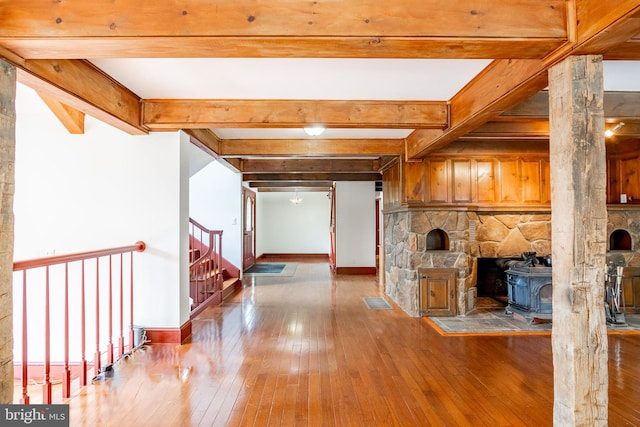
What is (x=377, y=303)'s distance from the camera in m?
5.46

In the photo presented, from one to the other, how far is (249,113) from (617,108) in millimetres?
3346

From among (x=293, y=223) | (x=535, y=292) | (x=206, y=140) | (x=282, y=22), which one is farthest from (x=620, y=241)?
(x=293, y=223)

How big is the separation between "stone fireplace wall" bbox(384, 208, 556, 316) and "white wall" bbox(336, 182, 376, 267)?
2856mm

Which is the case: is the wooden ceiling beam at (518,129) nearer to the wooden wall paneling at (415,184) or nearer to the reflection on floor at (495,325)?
the wooden wall paneling at (415,184)

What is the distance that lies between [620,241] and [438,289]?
2.92 meters

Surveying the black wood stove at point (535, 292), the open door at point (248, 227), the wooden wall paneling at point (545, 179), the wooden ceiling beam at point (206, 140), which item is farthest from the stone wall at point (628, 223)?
the open door at point (248, 227)

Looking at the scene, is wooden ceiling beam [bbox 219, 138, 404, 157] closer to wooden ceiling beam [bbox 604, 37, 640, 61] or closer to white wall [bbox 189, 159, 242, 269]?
white wall [bbox 189, 159, 242, 269]

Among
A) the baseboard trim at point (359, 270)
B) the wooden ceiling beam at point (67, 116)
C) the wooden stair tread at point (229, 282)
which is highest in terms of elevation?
the wooden ceiling beam at point (67, 116)

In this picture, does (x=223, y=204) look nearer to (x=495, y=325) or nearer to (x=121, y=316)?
(x=121, y=316)

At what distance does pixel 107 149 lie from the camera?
3.63 meters

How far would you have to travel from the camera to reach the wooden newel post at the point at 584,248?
5.82ft

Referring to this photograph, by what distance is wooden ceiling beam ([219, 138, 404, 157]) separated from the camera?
4.82 meters

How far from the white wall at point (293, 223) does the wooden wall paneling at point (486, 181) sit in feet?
25.0

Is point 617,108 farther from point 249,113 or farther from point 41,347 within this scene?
point 41,347
